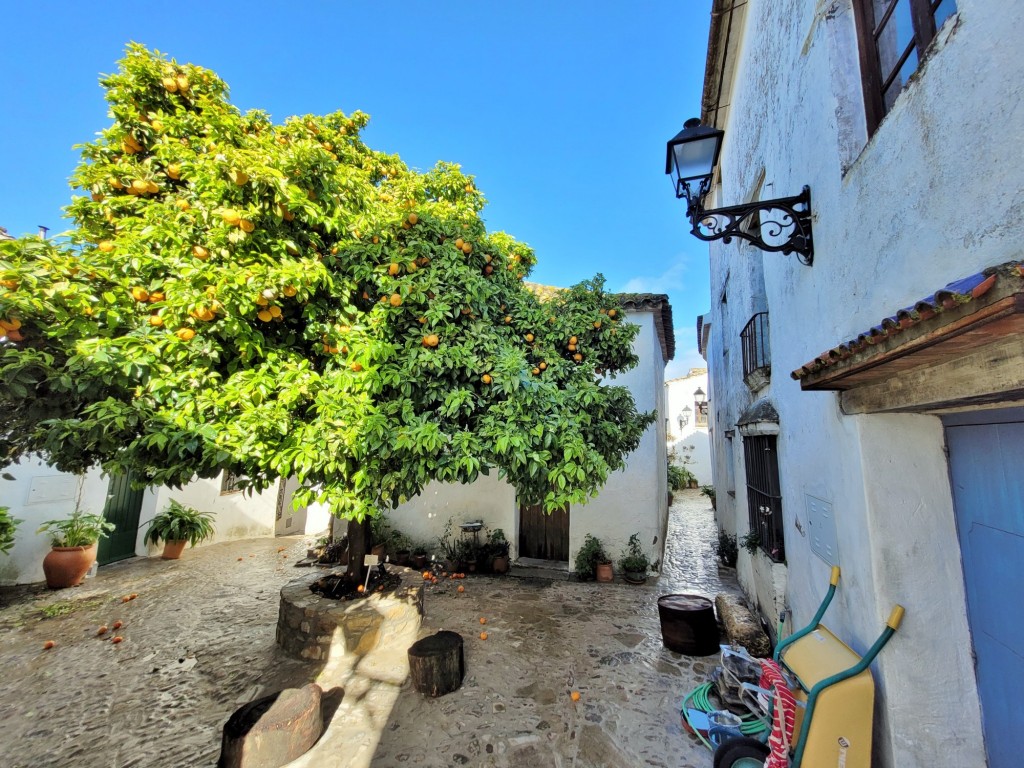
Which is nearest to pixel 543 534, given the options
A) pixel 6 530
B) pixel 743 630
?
pixel 743 630

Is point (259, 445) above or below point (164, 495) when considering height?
above

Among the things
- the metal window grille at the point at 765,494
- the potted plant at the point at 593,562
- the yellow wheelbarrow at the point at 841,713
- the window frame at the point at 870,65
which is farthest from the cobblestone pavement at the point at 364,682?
the window frame at the point at 870,65

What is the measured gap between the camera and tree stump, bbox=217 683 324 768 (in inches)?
121

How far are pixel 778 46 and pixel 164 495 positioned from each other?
13900mm

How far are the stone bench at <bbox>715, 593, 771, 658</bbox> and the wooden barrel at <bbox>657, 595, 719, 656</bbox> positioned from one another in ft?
0.66

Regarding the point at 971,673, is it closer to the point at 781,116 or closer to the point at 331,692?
the point at 781,116

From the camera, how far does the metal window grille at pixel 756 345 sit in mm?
5051

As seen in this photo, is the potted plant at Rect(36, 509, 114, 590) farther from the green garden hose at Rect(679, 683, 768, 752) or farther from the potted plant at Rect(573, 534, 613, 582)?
the green garden hose at Rect(679, 683, 768, 752)

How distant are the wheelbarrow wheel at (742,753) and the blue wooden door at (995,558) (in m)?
1.21

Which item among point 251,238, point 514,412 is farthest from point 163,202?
point 514,412

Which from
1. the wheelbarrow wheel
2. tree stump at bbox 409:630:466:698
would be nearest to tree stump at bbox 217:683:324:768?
tree stump at bbox 409:630:466:698

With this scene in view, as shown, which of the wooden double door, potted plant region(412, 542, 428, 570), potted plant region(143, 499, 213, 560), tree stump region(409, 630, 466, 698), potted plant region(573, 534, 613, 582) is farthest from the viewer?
potted plant region(143, 499, 213, 560)

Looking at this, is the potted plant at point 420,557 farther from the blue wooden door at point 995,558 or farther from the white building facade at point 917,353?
the blue wooden door at point 995,558

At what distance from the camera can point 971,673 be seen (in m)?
2.21
